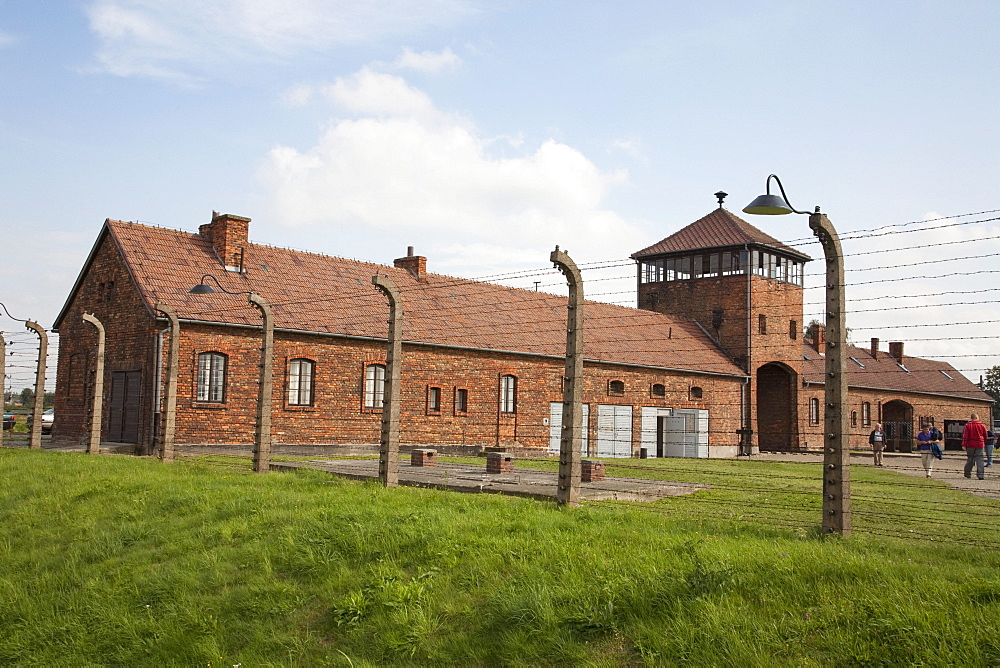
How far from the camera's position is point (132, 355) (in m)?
24.3

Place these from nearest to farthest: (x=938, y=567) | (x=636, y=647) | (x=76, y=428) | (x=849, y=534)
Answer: (x=636, y=647), (x=938, y=567), (x=849, y=534), (x=76, y=428)

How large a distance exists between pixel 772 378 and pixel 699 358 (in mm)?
7837

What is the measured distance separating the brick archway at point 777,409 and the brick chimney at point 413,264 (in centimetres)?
1918

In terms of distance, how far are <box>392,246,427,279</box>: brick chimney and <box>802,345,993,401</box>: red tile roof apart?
23639 millimetres

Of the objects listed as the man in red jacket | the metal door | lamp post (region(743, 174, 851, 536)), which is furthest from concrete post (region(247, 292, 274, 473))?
the man in red jacket

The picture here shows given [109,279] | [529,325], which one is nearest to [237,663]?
[109,279]

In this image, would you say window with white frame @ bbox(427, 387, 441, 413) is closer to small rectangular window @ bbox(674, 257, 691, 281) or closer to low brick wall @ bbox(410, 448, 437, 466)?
low brick wall @ bbox(410, 448, 437, 466)

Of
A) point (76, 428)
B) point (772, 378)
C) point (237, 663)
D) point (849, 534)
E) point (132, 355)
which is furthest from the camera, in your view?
point (772, 378)

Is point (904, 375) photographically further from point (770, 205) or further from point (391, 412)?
point (770, 205)

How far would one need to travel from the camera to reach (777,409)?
42.8m

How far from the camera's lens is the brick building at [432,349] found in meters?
23.6

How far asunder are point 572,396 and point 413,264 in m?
24.4

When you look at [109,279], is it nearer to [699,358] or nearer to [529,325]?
[529,325]

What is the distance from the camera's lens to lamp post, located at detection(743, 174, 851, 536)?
7.30 m
